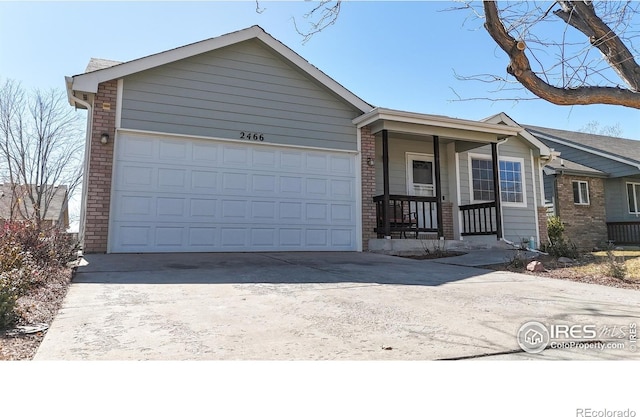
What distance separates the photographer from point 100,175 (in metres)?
7.58

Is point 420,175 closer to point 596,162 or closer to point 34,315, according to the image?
point 34,315

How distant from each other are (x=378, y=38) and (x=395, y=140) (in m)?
4.52

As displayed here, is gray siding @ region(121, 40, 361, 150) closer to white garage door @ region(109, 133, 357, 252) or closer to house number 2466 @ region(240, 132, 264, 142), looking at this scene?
house number 2466 @ region(240, 132, 264, 142)

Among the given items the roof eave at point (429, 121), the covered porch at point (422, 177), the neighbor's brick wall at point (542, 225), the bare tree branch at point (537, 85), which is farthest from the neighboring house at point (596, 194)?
the bare tree branch at point (537, 85)

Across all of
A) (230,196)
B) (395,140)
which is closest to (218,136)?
(230,196)

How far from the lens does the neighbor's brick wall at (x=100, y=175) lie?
7.45 meters

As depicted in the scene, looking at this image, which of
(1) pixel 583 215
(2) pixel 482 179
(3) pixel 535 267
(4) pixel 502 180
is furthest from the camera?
(1) pixel 583 215

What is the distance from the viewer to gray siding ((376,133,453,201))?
10406mm

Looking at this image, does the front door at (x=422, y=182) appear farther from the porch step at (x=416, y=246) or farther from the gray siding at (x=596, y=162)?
the gray siding at (x=596, y=162)

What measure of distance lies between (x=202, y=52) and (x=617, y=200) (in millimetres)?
16767

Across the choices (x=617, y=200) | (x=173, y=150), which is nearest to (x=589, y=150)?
(x=617, y=200)

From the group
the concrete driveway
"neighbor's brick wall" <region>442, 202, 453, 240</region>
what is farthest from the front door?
the concrete driveway
